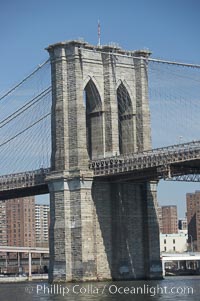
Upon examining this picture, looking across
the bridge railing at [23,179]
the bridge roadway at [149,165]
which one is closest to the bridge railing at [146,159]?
the bridge roadway at [149,165]

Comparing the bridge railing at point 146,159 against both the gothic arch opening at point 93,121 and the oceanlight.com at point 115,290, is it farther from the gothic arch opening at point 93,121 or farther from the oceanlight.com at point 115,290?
the oceanlight.com at point 115,290

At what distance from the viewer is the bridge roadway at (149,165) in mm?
Result: 99438

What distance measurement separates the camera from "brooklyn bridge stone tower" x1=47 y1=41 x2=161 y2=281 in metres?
106

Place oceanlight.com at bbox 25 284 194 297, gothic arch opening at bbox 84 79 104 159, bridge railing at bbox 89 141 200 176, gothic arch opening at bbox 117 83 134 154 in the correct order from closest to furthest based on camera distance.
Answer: oceanlight.com at bbox 25 284 194 297, bridge railing at bbox 89 141 200 176, gothic arch opening at bbox 84 79 104 159, gothic arch opening at bbox 117 83 134 154

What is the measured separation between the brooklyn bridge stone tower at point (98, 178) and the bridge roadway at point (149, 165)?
1.49 m

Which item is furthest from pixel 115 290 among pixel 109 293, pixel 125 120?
pixel 125 120

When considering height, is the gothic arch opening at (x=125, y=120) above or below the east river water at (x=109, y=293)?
above

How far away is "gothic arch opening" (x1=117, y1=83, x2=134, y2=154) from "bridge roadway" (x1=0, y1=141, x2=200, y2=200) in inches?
227

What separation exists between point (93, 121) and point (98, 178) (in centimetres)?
698

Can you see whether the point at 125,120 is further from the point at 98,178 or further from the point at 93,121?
the point at 98,178

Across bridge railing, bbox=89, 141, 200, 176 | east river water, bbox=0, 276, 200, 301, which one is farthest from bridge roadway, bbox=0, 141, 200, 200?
east river water, bbox=0, 276, 200, 301

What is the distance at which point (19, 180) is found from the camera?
119 meters

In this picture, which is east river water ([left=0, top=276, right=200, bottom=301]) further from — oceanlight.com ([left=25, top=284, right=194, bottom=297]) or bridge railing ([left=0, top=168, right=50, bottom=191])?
bridge railing ([left=0, top=168, right=50, bottom=191])

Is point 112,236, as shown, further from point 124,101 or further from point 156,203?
point 124,101
